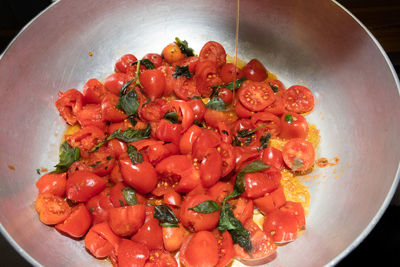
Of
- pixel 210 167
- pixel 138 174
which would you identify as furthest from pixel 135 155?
pixel 210 167

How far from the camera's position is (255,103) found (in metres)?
2.14

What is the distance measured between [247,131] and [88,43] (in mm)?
1440

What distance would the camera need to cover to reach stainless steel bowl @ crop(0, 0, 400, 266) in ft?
5.60

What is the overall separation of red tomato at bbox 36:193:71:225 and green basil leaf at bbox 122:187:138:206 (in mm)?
343

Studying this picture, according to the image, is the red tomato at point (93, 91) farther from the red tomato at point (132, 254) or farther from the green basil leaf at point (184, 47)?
the red tomato at point (132, 254)

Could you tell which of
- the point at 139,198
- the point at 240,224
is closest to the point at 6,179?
the point at 139,198

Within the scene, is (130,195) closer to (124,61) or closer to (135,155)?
(135,155)

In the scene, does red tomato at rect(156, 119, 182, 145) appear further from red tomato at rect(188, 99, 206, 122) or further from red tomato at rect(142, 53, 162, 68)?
red tomato at rect(142, 53, 162, 68)

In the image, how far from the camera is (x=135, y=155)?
70.9 inches

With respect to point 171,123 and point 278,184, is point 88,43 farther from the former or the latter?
point 278,184

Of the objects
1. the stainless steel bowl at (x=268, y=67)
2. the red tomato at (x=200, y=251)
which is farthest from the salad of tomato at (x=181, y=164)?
the stainless steel bowl at (x=268, y=67)

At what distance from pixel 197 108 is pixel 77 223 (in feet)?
3.38

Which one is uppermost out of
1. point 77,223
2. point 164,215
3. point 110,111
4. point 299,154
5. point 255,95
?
point 110,111

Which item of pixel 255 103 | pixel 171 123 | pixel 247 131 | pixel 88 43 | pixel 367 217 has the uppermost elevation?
pixel 88 43
